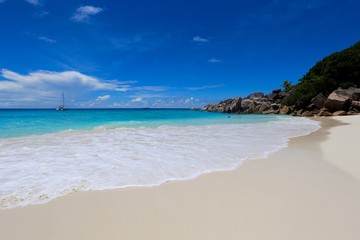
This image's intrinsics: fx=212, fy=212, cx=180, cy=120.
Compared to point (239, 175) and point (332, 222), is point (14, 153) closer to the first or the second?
point (239, 175)

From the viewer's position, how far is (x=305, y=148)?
7.44m

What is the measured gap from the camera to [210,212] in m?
2.88

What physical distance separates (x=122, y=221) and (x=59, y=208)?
1.11 metres

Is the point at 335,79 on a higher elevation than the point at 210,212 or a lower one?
higher

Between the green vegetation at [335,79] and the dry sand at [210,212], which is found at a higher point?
the green vegetation at [335,79]

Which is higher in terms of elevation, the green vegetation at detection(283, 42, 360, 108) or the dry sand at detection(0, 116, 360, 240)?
the green vegetation at detection(283, 42, 360, 108)

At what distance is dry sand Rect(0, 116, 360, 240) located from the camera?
2434 mm

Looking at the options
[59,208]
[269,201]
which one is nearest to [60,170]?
[59,208]

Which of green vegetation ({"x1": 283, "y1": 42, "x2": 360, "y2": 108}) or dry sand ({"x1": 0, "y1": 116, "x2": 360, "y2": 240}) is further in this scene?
green vegetation ({"x1": 283, "y1": 42, "x2": 360, "y2": 108})

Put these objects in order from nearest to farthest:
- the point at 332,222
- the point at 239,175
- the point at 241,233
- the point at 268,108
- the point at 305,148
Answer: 1. the point at 241,233
2. the point at 332,222
3. the point at 239,175
4. the point at 305,148
5. the point at 268,108

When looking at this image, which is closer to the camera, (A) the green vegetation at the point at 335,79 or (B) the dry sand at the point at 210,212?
(B) the dry sand at the point at 210,212

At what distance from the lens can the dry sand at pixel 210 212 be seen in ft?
7.98

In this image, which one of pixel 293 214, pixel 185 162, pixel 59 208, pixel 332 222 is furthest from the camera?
pixel 185 162

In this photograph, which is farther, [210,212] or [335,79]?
[335,79]
